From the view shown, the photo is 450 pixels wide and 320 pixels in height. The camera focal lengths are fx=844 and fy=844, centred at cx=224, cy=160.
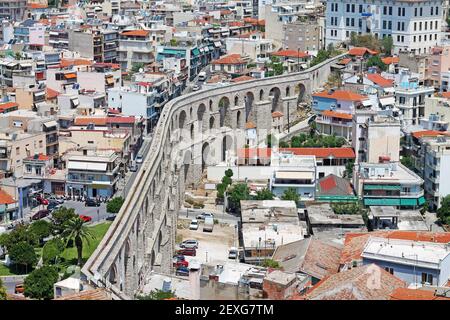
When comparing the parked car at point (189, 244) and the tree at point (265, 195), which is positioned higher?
the tree at point (265, 195)

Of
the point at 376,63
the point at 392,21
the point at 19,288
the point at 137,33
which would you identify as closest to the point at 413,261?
the point at 19,288

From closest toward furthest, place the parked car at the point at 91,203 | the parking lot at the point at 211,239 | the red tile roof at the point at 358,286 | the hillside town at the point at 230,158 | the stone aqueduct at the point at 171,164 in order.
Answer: the red tile roof at the point at 358,286, the stone aqueduct at the point at 171,164, the hillside town at the point at 230,158, the parking lot at the point at 211,239, the parked car at the point at 91,203

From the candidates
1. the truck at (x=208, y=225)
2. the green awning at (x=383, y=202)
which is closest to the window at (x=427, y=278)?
the green awning at (x=383, y=202)

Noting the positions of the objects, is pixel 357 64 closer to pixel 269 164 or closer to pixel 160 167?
pixel 269 164

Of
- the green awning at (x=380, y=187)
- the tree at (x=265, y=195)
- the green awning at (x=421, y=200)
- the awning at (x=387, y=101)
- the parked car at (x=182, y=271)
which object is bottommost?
the parked car at (x=182, y=271)

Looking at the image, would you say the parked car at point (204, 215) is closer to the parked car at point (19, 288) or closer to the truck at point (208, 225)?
the truck at point (208, 225)
